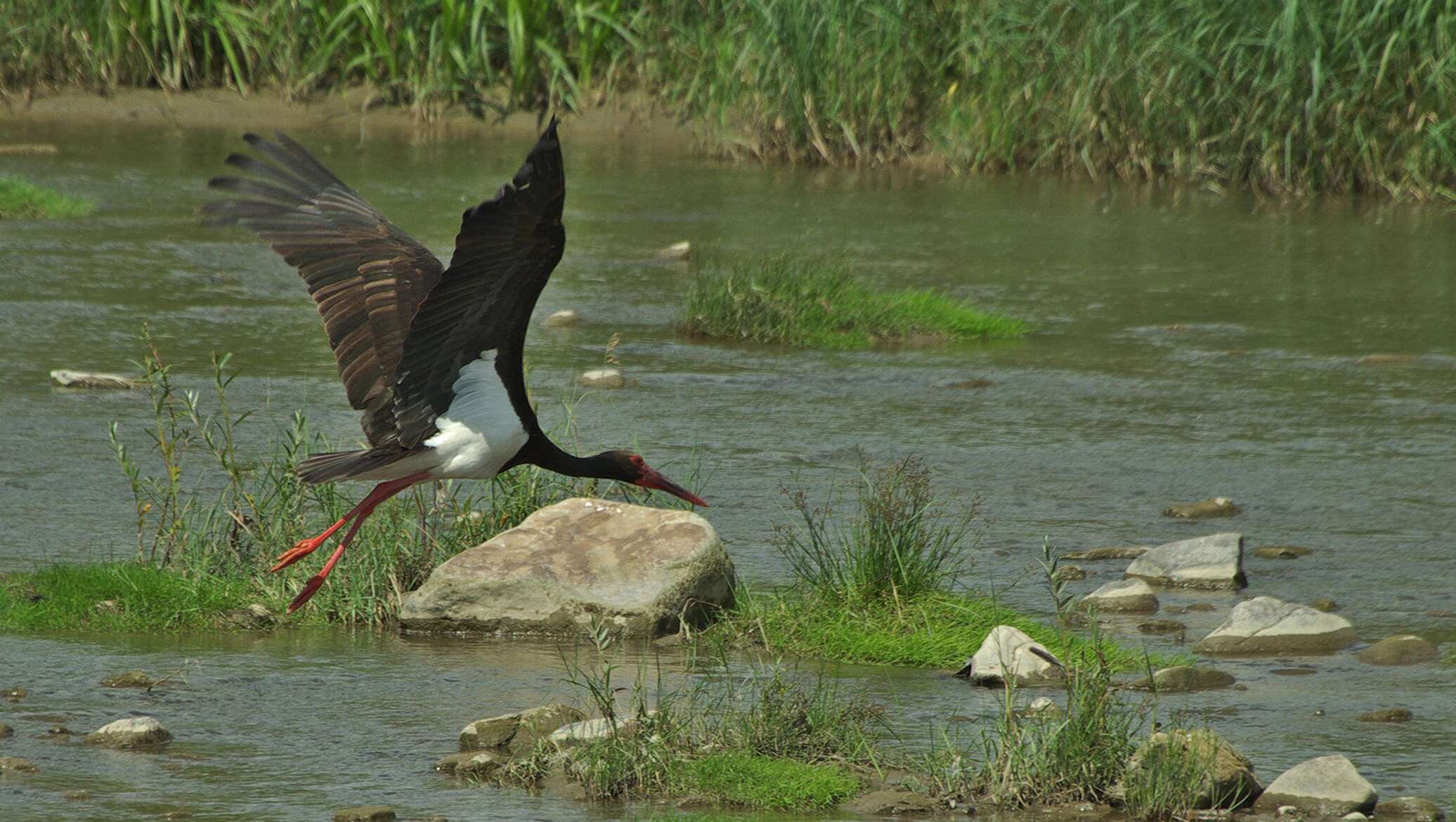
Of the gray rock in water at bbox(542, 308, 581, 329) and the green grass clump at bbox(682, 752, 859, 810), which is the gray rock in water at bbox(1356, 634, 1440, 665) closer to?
the green grass clump at bbox(682, 752, 859, 810)

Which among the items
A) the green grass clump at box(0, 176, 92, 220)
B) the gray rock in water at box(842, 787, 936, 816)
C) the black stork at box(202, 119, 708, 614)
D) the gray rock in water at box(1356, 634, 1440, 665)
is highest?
the black stork at box(202, 119, 708, 614)

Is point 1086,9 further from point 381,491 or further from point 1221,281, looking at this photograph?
point 381,491

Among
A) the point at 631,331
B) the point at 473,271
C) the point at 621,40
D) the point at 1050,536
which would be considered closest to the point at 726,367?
the point at 631,331

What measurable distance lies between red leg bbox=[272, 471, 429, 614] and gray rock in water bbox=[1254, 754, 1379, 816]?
2479mm

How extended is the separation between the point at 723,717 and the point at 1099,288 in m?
8.48

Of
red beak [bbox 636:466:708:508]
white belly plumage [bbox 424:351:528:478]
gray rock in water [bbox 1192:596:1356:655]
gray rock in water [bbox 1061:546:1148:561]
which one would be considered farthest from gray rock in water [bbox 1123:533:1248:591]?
white belly plumage [bbox 424:351:528:478]

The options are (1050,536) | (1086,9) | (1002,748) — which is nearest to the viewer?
(1002,748)

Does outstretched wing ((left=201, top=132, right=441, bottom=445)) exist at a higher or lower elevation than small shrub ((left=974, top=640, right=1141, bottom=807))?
higher

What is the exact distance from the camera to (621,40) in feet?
62.2

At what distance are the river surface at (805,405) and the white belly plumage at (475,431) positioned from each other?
57 cm

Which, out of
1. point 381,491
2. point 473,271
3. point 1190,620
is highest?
point 473,271

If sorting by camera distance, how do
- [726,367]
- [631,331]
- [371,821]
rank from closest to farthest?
[371,821]
[726,367]
[631,331]

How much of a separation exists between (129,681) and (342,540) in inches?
32.4

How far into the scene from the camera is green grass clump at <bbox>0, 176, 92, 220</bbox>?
1426cm
